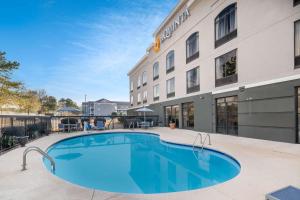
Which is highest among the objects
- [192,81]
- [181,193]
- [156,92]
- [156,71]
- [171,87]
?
[156,71]

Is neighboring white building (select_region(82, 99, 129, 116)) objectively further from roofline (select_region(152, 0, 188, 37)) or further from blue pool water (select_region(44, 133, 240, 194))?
blue pool water (select_region(44, 133, 240, 194))

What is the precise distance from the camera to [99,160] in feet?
25.3

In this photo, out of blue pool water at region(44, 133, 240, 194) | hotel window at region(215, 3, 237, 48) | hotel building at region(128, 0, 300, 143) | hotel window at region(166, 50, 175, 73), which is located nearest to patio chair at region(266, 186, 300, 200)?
blue pool water at region(44, 133, 240, 194)

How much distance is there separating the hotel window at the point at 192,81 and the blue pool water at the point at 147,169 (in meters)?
7.24

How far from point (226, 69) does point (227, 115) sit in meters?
3.01

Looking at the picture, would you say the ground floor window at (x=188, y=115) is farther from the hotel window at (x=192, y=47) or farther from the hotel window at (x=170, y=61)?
the hotel window at (x=170, y=61)

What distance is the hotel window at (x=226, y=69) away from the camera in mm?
11391

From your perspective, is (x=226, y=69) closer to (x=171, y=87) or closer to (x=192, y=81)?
(x=192, y=81)

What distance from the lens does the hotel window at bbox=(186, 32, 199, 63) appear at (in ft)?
49.2

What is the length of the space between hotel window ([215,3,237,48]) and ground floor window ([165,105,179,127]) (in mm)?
7831

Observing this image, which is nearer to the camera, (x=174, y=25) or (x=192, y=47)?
(x=192, y=47)

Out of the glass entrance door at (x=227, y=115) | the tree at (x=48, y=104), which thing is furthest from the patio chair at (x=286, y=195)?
the tree at (x=48, y=104)

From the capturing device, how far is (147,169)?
6.47 m

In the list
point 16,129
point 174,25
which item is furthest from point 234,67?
point 16,129
